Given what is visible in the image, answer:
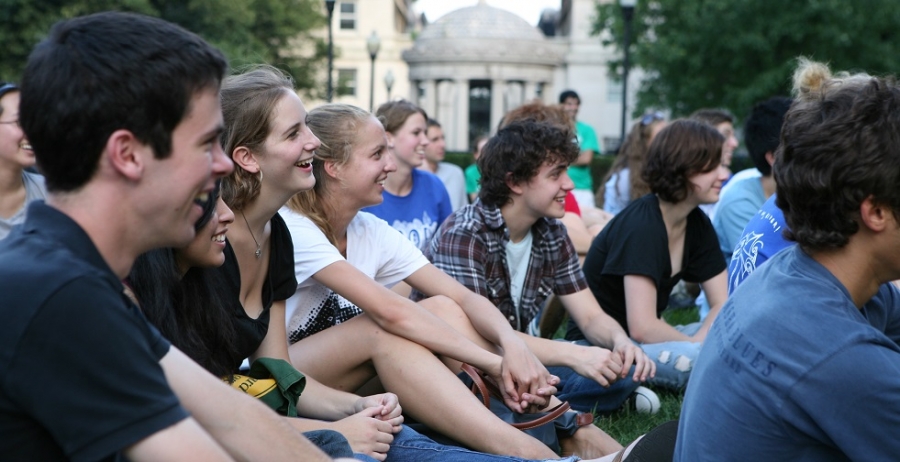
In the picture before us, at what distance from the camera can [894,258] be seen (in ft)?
6.94

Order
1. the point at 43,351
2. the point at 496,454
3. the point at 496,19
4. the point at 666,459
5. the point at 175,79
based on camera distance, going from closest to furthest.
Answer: the point at 43,351 < the point at 175,79 < the point at 666,459 < the point at 496,454 < the point at 496,19

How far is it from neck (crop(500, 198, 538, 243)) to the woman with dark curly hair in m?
0.50

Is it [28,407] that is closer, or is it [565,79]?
[28,407]

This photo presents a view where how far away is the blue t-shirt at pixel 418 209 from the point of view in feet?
21.0

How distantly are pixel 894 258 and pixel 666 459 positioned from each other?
1014 mm

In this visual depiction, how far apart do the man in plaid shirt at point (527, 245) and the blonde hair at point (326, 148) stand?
717 mm

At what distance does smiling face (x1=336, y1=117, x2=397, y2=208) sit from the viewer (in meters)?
4.23

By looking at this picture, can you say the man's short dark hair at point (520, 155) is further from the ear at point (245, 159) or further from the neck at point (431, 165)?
the neck at point (431, 165)

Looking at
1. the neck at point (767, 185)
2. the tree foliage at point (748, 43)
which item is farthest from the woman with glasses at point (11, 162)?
the tree foliage at point (748, 43)

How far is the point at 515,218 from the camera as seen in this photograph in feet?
15.9

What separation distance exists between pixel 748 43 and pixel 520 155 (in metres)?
22.4

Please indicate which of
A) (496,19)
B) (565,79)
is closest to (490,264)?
(496,19)

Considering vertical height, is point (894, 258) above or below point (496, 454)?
above

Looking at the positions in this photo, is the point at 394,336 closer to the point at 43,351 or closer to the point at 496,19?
the point at 43,351
